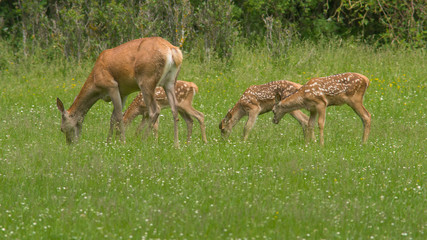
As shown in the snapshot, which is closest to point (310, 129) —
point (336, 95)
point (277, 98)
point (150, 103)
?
point (336, 95)

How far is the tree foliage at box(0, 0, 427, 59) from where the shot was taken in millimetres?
17391

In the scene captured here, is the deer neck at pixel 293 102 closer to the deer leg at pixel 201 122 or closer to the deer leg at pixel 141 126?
the deer leg at pixel 201 122

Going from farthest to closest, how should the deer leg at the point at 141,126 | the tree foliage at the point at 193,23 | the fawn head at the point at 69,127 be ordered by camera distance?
the tree foliage at the point at 193,23 → the deer leg at the point at 141,126 → the fawn head at the point at 69,127

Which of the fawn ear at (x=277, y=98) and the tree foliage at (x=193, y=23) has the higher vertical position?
the fawn ear at (x=277, y=98)

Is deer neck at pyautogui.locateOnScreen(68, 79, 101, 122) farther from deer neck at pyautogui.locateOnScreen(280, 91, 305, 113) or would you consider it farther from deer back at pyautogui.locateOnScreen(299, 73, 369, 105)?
deer back at pyautogui.locateOnScreen(299, 73, 369, 105)

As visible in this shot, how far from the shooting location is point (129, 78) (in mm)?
10578

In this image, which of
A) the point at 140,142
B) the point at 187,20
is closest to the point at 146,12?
the point at 187,20

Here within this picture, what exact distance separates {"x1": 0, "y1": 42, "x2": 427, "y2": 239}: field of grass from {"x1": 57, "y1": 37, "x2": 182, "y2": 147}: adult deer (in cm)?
38

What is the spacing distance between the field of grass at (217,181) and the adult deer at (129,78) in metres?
0.38

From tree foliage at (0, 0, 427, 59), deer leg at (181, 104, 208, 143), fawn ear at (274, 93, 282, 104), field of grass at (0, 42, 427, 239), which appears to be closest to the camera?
field of grass at (0, 42, 427, 239)

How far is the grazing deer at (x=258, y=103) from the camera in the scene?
12.1 m

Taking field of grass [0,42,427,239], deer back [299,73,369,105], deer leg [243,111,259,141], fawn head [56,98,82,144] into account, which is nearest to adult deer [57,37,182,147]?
fawn head [56,98,82,144]

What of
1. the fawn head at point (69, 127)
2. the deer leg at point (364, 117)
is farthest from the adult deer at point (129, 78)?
the deer leg at point (364, 117)

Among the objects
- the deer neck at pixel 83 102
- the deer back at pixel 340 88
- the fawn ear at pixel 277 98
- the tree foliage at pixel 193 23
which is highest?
the deer back at pixel 340 88
